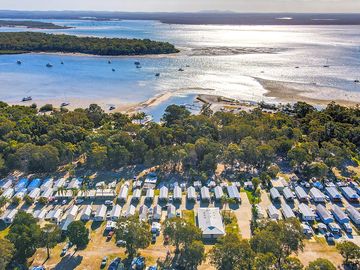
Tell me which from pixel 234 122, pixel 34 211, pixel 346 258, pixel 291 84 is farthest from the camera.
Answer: pixel 291 84

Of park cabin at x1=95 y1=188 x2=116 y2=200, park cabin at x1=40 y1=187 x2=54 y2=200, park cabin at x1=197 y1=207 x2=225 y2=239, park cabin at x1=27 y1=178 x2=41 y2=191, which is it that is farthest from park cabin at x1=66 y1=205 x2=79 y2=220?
park cabin at x1=197 y1=207 x2=225 y2=239

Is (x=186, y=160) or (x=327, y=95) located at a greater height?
(x=186, y=160)

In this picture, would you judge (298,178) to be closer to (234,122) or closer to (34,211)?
(234,122)

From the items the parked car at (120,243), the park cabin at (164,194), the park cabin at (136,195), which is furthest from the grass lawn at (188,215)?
the parked car at (120,243)

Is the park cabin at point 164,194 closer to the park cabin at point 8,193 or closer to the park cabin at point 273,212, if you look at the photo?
the park cabin at point 273,212

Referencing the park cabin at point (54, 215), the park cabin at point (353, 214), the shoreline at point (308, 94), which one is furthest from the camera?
the shoreline at point (308, 94)

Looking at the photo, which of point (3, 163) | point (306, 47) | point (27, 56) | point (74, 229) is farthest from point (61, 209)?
point (306, 47)

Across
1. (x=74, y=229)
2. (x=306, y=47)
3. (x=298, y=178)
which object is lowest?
(x=306, y=47)
